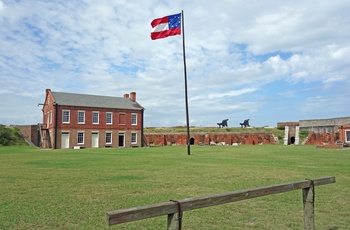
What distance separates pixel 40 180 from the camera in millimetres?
11414

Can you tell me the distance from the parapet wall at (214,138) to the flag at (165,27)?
32.6 m

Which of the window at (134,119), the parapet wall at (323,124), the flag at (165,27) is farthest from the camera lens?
the parapet wall at (323,124)

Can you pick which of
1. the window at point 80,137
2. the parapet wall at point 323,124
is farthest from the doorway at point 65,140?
the parapet wall at point 323,124

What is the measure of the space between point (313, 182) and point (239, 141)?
169 ft

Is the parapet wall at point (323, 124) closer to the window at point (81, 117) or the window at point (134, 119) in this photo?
the window at point (134, 119)

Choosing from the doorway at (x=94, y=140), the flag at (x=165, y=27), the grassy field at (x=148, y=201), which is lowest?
the grassy field at (x=148, y=201)

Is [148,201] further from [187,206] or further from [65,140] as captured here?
[65,140]

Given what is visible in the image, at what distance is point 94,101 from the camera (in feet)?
152

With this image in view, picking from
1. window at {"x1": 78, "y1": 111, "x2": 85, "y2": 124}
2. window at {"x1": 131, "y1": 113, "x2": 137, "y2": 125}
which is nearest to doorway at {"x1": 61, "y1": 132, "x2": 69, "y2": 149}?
window at {"x1": 78, "y1": 111, "x2": 85, "y2": 124}

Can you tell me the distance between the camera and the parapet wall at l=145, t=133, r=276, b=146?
55.3 metres

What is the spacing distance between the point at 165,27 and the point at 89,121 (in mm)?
24232

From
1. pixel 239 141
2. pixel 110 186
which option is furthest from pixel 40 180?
pixel 239 141

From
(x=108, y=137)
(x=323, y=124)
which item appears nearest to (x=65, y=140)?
(x=108, y=137)

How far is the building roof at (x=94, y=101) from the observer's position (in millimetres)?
43472
